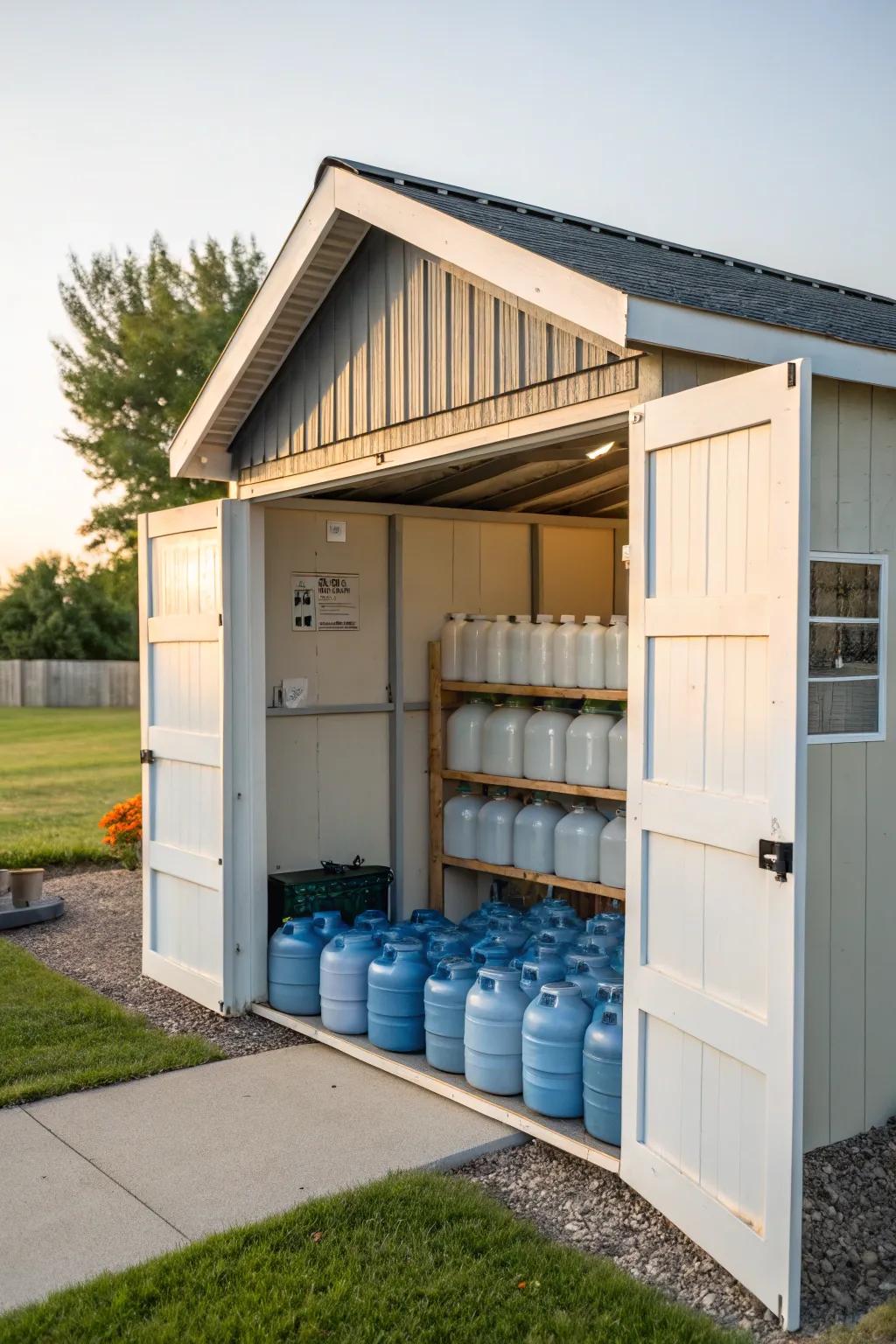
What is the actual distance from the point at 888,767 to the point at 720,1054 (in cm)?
143

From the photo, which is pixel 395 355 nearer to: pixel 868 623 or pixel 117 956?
pixel 868 623

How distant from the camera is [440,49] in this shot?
409 inches

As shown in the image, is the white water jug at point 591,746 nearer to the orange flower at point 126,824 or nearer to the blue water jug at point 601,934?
the blue water jug at point 601,934

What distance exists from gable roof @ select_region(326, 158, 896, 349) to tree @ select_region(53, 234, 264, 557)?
14.3 m

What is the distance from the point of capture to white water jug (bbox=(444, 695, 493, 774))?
21.7 feet

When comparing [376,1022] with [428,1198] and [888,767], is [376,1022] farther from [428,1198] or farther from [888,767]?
[888,767]

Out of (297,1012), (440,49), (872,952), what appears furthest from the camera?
(440,49)

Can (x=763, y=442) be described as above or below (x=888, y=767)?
above

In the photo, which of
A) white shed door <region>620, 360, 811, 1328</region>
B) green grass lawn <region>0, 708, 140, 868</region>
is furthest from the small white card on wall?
green grass lawn <region>0, 708, 140, 868</region>

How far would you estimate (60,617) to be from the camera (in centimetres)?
3459

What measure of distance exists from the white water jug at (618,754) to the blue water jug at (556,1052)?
4.43 feet

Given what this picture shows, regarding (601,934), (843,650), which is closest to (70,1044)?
(601,934)

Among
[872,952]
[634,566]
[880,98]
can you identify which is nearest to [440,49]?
[880,98]

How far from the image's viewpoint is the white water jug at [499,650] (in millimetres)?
6496
